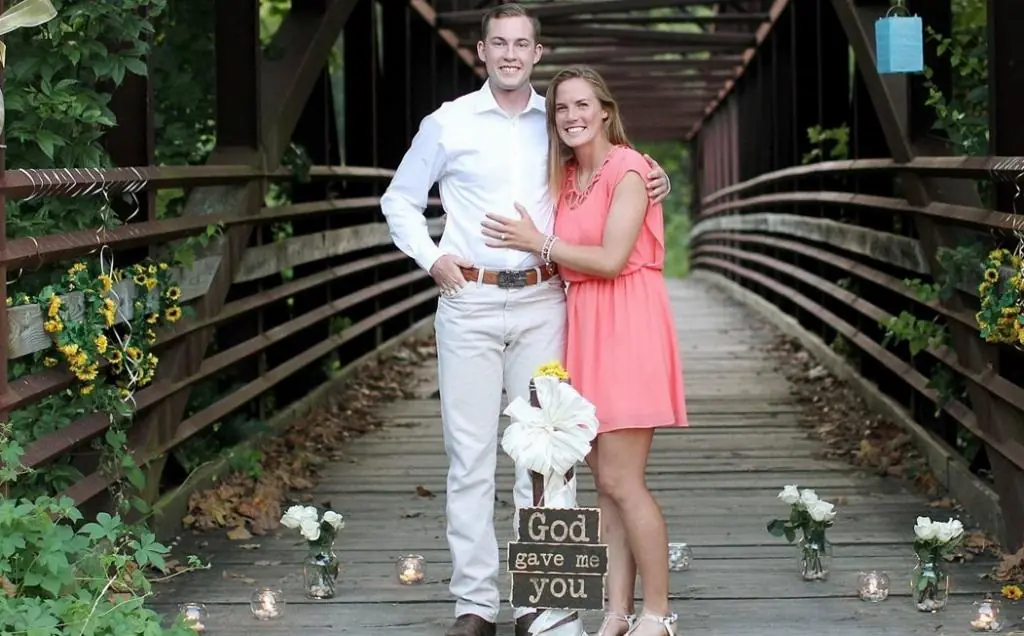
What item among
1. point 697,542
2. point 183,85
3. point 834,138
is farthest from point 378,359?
point 697,542

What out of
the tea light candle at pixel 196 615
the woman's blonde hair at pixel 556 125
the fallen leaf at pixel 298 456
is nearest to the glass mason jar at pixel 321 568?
the tea light candle at pixel 196 615

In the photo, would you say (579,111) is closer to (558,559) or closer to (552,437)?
(552,437)

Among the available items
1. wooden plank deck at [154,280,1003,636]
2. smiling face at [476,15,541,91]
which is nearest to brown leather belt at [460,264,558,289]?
smiling face at [476,15,541,91]

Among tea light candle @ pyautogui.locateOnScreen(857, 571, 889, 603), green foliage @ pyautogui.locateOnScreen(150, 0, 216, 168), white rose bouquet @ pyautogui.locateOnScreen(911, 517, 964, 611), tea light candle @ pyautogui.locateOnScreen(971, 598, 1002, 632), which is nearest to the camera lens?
tea light candle @ pyautogui.locateOnScreen(971, 598, 1002, 632)

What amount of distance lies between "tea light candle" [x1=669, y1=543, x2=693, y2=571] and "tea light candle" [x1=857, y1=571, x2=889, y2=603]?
624 millimetres

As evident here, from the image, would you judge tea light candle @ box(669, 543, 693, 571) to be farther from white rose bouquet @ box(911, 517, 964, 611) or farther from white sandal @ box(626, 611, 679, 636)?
white sandal @ box(626, 611, 679, 636)

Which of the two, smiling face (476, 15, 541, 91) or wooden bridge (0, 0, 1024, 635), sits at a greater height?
smiling face (476, 15, 541, 91)

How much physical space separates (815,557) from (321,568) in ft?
5.03

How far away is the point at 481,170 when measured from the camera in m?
4.16

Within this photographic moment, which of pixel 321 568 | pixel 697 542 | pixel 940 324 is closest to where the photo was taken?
pixel 321 568

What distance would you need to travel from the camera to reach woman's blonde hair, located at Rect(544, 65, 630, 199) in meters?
3.97

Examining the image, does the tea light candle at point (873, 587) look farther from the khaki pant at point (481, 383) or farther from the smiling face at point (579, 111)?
the smiling face at point (579, 111)

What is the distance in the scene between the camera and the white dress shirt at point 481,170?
416cm

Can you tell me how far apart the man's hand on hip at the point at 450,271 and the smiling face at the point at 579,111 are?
17.3 inches
